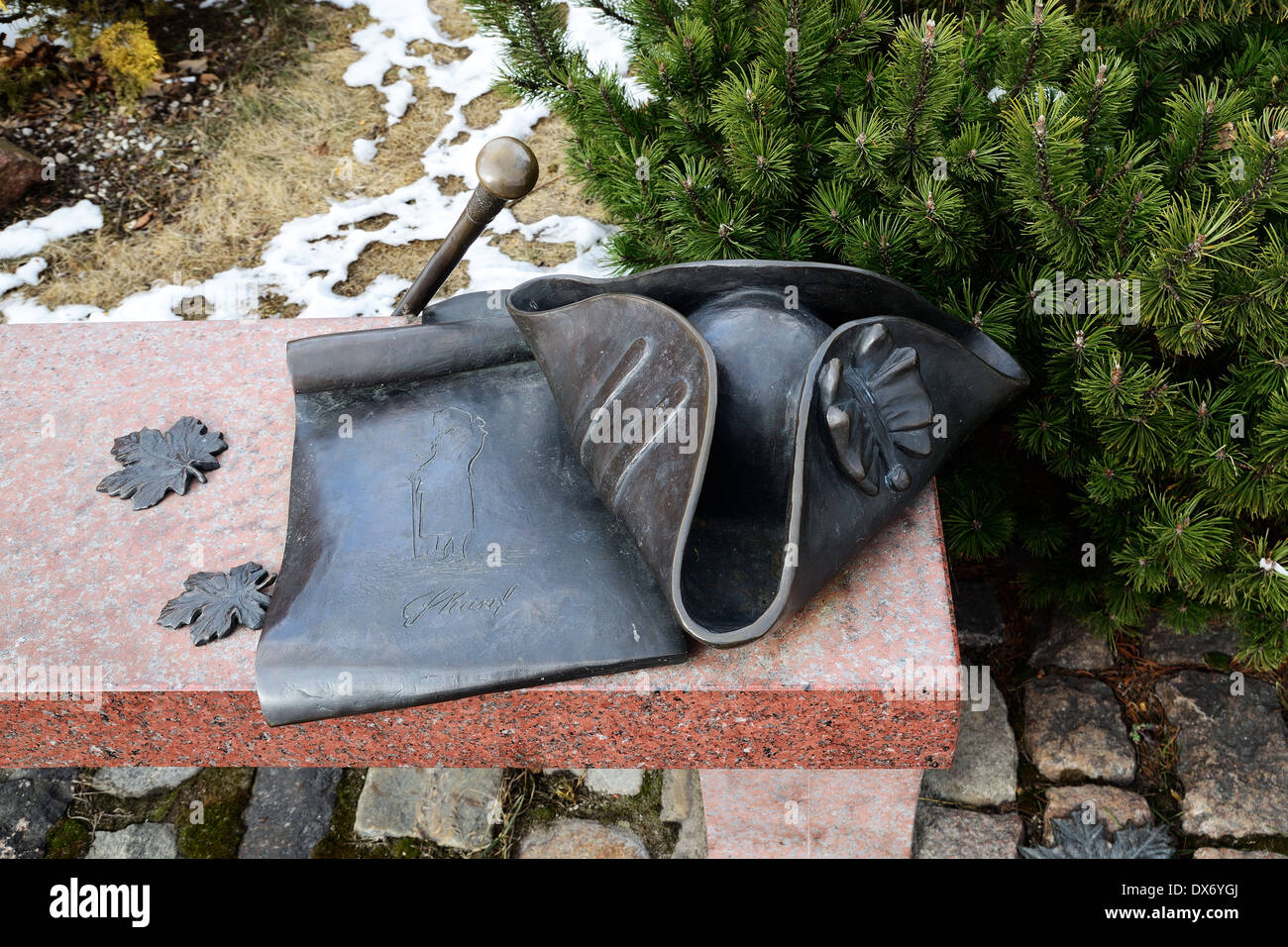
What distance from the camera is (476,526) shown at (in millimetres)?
1796

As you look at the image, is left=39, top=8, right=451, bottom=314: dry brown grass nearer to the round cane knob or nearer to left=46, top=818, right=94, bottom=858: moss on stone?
left=46, top=818, right=94, bottom=858: moss on stone

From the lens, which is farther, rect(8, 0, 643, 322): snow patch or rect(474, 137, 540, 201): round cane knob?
rect(8, 0, 643, 322): snow patch

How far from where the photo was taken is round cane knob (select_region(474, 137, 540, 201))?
5.85ft

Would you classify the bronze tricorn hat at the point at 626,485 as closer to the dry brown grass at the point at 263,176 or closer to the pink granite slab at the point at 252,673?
the pink granite slab at the point at 252,673

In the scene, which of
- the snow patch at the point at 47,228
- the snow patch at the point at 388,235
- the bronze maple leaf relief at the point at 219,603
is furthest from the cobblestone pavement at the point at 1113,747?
the snow patch at the point at 47,228

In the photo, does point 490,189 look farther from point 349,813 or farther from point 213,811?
point 213,811

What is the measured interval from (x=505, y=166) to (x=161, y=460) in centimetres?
96

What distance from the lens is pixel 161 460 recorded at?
2061 mm

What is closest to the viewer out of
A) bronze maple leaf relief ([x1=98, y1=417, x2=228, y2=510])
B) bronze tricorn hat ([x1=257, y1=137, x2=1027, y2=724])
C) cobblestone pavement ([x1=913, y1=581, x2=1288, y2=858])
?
bronze tricorn hat ([x1=257, y1=137, x2=1027, y2=724])

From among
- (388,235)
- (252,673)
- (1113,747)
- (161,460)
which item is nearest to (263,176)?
(388,235)

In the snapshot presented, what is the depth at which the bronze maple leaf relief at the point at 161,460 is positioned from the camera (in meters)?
2.01
